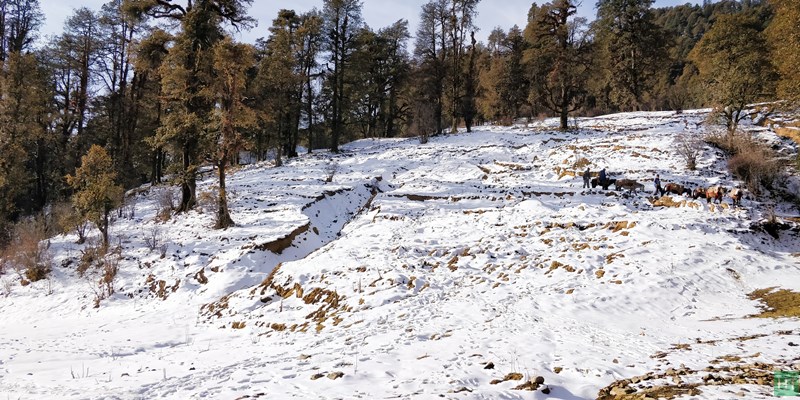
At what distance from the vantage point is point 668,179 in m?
16.5

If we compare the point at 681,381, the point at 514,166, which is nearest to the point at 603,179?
the point at 514,166

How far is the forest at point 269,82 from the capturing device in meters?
16.6

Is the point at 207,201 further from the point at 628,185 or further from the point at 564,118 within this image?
the point at 564,118

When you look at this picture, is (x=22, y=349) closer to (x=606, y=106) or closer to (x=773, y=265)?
(x=773, y=265)

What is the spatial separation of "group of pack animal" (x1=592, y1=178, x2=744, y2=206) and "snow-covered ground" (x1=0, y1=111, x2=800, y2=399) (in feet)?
1.86

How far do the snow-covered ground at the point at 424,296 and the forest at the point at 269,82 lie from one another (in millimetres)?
3323

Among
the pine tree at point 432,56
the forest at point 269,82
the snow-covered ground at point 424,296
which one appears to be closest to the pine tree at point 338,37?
the forest at point 269,82

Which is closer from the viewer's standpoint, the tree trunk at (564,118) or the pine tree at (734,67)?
the pine tree at (734,67)

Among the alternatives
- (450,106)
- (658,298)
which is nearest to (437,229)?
(658,298)

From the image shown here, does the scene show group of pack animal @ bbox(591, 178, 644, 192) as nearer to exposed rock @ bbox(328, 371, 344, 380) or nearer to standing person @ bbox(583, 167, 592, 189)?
standing person @ bbox(583, 167, 592, 189)

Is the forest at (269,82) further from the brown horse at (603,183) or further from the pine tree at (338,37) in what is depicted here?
the brown horse at (603,183)

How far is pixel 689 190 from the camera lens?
14.7 m

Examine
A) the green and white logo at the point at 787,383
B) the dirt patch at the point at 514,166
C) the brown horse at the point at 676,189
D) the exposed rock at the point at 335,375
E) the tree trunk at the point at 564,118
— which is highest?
the tree trunk at the point at 564,118

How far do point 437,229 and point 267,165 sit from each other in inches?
790
